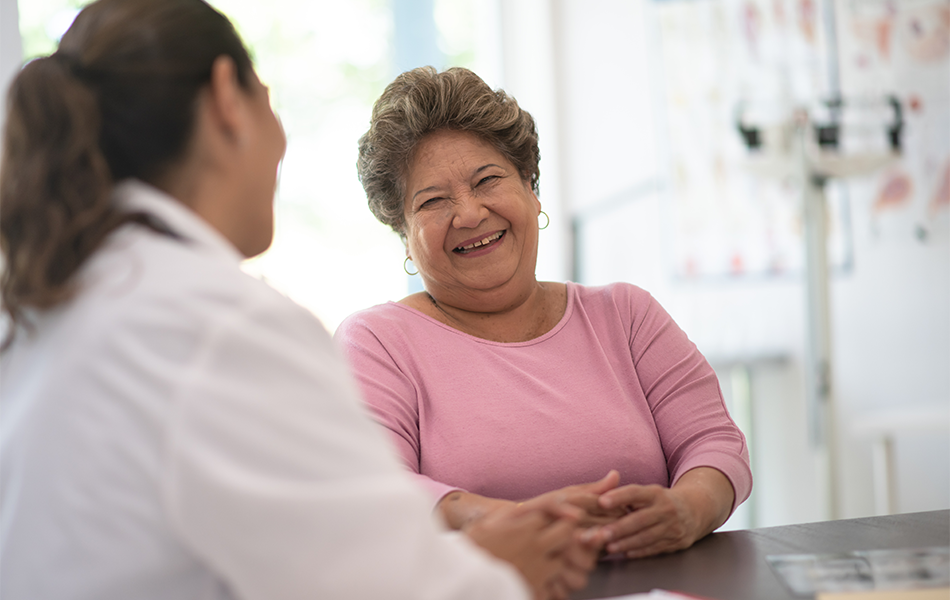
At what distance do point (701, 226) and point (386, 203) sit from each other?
170cm

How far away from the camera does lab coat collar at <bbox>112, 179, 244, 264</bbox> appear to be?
0.68m

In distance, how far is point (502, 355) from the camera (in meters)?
1.44

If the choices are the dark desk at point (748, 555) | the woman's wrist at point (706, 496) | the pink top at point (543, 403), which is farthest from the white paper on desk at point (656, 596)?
the pink top at point (543, 403)

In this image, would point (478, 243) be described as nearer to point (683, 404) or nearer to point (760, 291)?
point (683, 404)

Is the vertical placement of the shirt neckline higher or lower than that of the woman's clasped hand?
higher

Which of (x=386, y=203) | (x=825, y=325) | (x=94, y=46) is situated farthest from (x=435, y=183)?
(x=825, y=325)

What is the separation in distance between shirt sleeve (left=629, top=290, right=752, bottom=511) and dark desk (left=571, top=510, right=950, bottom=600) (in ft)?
0.49

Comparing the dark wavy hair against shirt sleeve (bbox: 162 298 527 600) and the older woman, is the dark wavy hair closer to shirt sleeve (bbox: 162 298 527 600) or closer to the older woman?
shirt sleeve (bbox: 162 298 527 600)

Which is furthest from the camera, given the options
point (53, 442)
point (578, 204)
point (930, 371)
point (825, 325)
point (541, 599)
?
point (578, 204)

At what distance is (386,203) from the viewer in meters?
1.58

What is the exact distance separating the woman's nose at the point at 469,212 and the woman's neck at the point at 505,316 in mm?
166

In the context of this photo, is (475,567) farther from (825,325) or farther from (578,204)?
(578,204)

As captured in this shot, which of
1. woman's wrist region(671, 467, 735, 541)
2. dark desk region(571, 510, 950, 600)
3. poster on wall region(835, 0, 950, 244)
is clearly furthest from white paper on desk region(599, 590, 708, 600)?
poster on wall region(835, 0, 950, 244)

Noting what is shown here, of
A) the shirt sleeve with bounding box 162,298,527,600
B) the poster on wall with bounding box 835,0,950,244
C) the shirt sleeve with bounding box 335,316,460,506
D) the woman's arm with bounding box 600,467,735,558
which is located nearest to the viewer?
the shirt sleeve with bounding box 162,298,527,600
